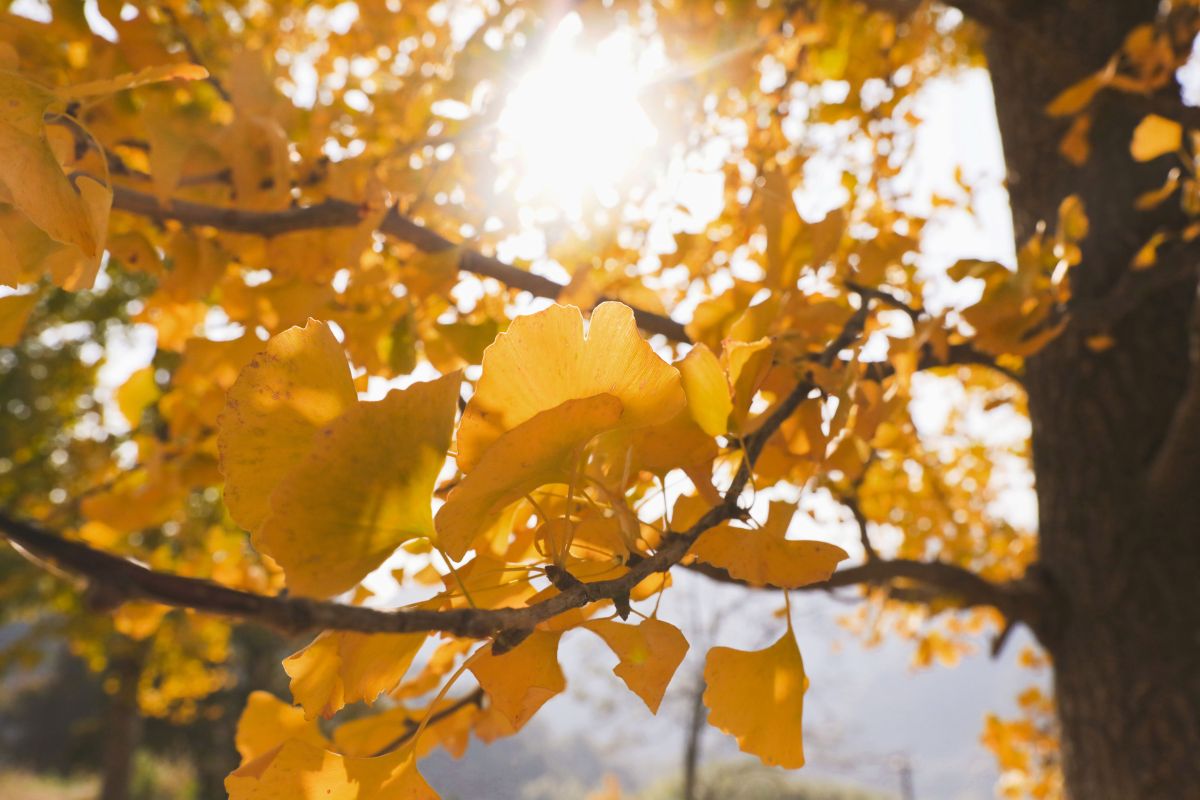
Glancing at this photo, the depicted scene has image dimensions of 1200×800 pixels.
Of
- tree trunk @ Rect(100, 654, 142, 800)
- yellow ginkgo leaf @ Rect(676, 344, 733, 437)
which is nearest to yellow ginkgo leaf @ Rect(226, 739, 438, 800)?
yellow ginkgo leaf @ Rect(676, 344, 733, 437)

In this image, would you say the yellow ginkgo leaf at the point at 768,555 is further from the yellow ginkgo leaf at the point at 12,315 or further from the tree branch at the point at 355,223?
the yellow ginkgo leaf at the point at 12,315

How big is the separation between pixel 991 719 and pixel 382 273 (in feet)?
6.83

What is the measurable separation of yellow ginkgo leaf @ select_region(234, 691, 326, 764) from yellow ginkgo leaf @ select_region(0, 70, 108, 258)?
0.29 m

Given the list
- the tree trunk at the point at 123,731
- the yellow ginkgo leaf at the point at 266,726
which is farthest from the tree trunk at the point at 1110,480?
the tree trunk at the point at 123,731

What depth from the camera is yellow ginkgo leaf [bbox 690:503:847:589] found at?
363 mm

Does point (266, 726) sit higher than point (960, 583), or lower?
lower

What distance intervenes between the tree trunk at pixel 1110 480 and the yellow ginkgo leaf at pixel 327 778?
1328mm

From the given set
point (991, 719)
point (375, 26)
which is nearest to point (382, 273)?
point (375, 26)

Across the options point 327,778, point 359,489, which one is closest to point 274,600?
point 359,489

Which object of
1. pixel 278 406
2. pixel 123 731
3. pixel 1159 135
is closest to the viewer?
pixel 278 406

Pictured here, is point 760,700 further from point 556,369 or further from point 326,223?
point 326,223

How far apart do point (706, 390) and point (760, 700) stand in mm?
154

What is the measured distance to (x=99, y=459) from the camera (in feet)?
17.3

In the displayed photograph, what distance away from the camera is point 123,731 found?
7859mm
